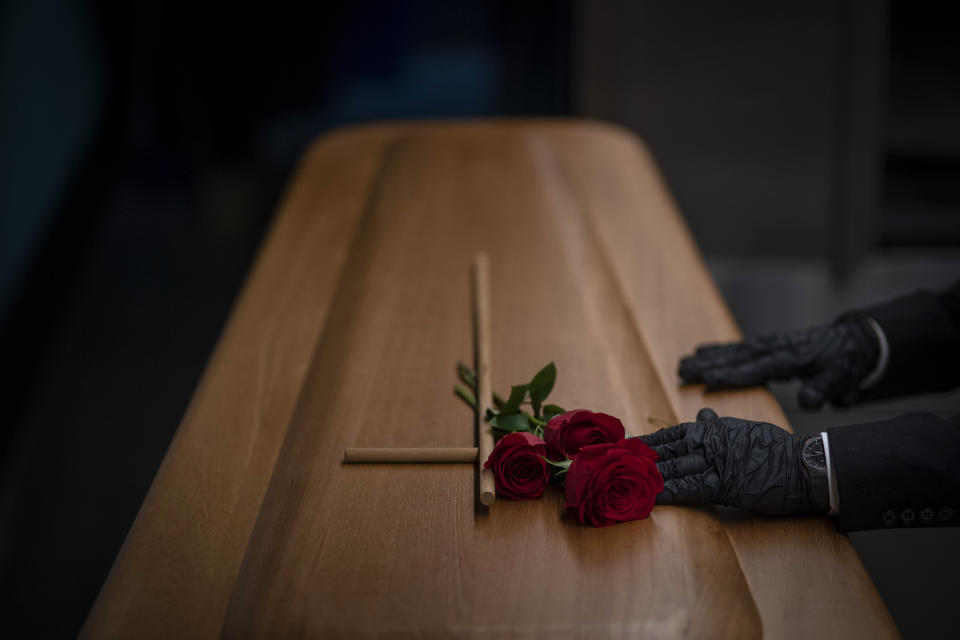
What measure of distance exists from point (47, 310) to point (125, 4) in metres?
1.27

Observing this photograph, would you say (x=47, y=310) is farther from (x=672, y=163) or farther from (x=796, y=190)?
(x=796, y=190)

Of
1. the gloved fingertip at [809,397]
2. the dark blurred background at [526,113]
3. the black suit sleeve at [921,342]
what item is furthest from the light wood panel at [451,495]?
the dark blurred background at [526,113]

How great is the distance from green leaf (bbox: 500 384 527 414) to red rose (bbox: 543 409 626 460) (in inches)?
3.4

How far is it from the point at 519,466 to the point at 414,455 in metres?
0.17

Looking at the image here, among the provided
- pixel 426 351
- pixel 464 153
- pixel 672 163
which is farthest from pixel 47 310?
pixel 672 163

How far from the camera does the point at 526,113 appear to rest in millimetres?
3705

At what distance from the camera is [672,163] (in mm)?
3688

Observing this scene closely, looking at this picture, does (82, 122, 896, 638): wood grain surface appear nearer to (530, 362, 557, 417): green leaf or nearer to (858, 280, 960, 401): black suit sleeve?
(530, 362, 557, 417): green leaf

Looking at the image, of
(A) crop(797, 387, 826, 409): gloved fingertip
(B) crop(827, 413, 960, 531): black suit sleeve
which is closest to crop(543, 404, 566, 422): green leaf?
(B) crop(827, 413, 960, 531): black suit sleeve

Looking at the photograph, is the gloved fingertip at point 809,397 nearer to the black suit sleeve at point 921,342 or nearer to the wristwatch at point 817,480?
the black suit sleeve at point 921,342

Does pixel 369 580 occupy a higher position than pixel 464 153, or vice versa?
pixel 464 153

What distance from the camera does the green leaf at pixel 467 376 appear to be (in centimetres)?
142

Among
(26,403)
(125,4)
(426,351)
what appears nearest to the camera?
(426,351)

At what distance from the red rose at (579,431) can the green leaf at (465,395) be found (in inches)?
9.0
